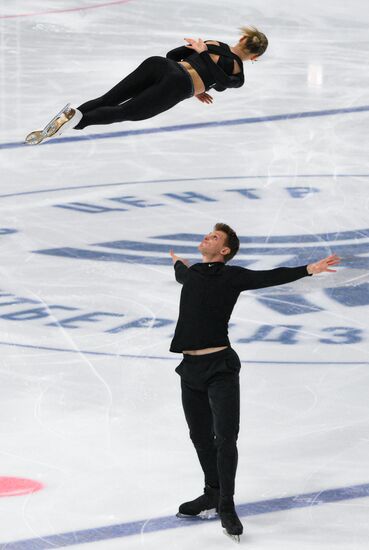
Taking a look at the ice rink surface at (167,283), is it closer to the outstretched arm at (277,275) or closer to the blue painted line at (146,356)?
the blue painted line at (146,356)

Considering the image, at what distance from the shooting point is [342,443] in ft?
22.9

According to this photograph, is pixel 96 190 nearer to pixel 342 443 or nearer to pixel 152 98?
pixel 152 98

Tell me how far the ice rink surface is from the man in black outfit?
0.19m

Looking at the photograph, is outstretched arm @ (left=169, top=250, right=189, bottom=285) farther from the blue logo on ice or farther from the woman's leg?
the blue logo on ice

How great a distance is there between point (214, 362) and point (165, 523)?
75 centimetres

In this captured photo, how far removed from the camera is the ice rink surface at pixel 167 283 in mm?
6426

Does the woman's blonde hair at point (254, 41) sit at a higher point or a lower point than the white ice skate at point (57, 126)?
higher

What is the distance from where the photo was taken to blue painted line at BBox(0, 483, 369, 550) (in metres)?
5.96

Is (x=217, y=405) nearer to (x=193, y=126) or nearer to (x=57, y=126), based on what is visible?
(x=57, y=126)

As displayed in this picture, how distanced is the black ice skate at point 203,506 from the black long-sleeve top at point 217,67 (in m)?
2.50

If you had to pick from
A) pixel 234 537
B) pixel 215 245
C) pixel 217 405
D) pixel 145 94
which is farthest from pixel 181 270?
pixel 145 94

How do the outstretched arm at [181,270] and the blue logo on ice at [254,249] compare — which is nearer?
the outstretched arm at [181,270]

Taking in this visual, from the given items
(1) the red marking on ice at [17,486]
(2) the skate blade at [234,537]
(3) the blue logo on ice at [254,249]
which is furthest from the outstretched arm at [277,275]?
(3) the blue logo on ice at [254,249]

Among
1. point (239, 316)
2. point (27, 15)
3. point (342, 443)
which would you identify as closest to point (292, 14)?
point (27, 15)
